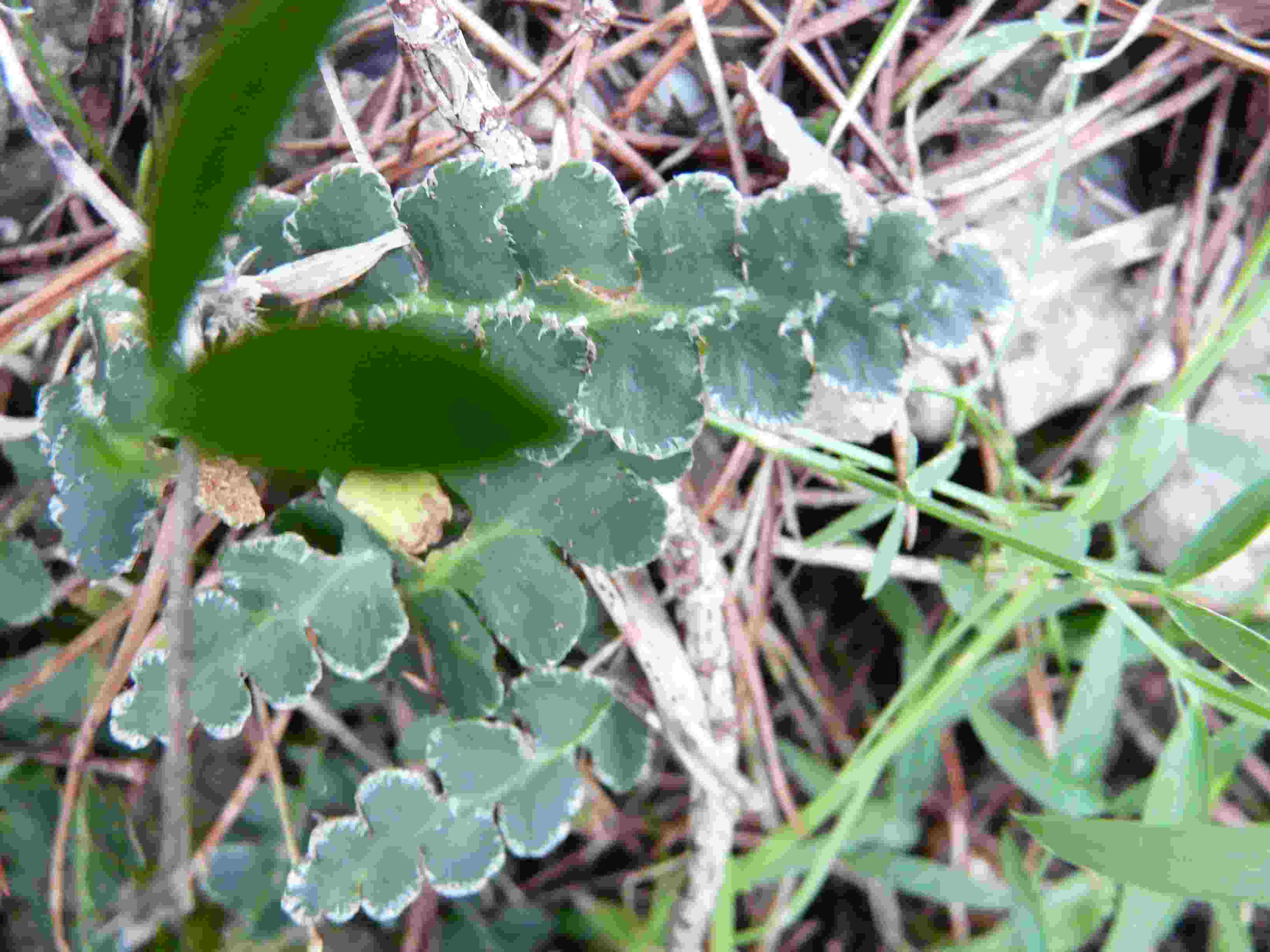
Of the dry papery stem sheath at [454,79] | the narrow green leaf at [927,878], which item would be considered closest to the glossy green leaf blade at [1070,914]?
the narrow green leaf at [927,878]

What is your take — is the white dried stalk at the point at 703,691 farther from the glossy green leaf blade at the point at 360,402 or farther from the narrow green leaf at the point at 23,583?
Result: the narrow green leaf at the point at 23,583

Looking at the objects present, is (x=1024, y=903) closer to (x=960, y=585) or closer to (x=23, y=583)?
(x=960, y=585)

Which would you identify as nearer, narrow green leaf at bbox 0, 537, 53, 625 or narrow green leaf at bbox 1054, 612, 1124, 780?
narrow green leaf at bbox 0, 537, 53, 625

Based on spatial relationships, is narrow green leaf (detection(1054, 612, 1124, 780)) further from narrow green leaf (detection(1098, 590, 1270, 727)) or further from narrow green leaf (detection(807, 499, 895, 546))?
narrow green leaf (detection(807, 499, 895, 546))

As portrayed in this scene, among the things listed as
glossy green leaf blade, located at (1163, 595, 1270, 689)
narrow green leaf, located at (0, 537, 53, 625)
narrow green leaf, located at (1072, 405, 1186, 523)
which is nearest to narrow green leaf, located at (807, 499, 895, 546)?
narrow green leaf, located at (1072, 405, 1186, 523)

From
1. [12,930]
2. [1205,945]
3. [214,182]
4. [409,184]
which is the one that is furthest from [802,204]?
[1205,945]
